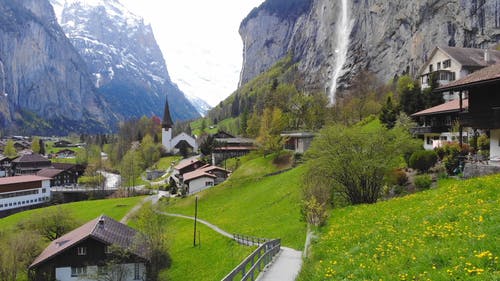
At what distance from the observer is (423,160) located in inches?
1436

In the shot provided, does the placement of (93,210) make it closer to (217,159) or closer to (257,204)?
(217,159)

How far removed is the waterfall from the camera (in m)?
168

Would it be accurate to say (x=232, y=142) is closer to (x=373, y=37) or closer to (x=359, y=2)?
(x=373, y=37)

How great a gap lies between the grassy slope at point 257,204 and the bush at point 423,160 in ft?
37.0

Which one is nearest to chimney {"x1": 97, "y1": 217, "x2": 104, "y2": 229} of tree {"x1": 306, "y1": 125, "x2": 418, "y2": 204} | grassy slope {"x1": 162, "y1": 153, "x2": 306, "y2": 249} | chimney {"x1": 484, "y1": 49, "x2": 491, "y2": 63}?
grassy slope {"x1": 162, "y1": 153, "x2": 306, "y2": 249}

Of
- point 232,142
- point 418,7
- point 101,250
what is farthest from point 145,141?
point 101,250

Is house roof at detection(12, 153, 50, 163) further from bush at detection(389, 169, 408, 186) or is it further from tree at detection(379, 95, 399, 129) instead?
bush at detection(389, 169, 408, 186)

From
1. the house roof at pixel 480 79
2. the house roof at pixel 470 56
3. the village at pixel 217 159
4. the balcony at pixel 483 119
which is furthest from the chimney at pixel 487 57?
the house roof at pixel 480 79

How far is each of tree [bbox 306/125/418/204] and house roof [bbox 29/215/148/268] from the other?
Answer: 19751 millimetres

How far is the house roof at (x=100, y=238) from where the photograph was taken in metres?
39.7

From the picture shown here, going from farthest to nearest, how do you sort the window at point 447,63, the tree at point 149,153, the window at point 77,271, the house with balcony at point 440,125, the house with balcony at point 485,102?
the tree at point 149,153 < the window at point 447,63 < the house with balcony at point 440,125 < the window at point 77,271 < the house with balcony at point 485,102

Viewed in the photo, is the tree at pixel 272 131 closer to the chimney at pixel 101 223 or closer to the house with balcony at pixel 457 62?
the house with balcony at pixel 457 62

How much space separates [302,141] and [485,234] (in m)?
58.5

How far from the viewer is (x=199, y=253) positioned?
42062 mm
